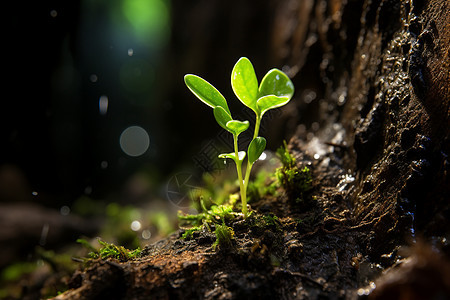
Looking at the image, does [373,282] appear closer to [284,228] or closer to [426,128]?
[284,228]

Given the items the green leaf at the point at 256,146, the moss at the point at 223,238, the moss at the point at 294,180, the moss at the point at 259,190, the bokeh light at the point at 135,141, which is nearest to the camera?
the moss at the point at 223,238

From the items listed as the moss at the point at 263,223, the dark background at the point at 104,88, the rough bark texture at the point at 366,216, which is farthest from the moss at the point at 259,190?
the dark background at the point at 104,88

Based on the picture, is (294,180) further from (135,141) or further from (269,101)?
(135,141)

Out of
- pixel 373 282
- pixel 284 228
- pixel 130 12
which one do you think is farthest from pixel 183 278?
pixel 130 12

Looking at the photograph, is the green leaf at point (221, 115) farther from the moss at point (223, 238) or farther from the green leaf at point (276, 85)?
the moss at point (223, 238)

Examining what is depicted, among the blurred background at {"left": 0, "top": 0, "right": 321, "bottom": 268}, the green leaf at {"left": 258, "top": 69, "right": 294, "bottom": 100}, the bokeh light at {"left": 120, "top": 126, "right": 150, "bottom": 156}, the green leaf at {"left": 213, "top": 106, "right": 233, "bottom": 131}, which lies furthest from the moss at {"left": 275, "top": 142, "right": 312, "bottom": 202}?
the bokeh light at {"left": 120, "top": 126, "right": 150, "bottom": 156}

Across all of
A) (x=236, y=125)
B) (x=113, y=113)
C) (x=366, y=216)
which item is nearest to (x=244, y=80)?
(x=236, y=125)

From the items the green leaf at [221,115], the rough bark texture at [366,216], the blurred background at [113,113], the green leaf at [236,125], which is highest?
the blurred background at [113,113]

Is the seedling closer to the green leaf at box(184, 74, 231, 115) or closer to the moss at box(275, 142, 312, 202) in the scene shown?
the green leaf at box(184, 74, 231, 115)
